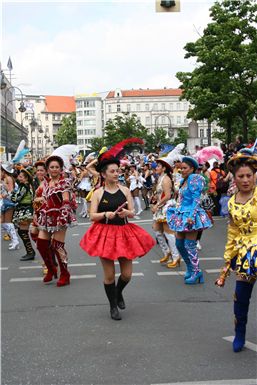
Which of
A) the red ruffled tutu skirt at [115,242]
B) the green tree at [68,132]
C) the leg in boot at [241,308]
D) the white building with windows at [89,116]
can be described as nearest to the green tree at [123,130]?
the green tree at [68,132]

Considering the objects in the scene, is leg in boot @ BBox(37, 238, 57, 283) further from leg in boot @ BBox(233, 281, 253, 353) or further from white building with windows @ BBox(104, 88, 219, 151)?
white building with windows @ BBox(104, 88, 219, 151)

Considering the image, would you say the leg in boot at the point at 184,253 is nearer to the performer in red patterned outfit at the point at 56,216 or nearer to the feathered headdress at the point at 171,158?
the performer in red patterned outfit at the point at 56,216

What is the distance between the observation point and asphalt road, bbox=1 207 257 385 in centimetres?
442

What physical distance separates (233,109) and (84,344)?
85.8 feet

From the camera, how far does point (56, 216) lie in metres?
7.85

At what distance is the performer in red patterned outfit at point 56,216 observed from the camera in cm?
781

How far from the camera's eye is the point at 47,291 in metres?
7.46

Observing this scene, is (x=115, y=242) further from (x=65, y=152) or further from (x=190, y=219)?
(x=65, y=152)

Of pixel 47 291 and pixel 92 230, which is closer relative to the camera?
pixel 92 230

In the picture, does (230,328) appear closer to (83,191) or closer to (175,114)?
(83,191)

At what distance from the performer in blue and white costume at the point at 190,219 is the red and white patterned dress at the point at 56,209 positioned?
1.43 metres

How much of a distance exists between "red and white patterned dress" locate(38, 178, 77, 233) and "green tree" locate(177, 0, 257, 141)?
2147 cm

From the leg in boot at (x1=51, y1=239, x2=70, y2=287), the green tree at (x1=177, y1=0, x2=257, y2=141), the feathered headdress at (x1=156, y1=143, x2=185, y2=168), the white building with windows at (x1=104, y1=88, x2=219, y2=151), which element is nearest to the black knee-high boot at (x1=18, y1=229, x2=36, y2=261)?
the leg in boot at (x1=51, y1=239, x2=70, y2=287)

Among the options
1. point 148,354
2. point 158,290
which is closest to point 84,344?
point 148,354
